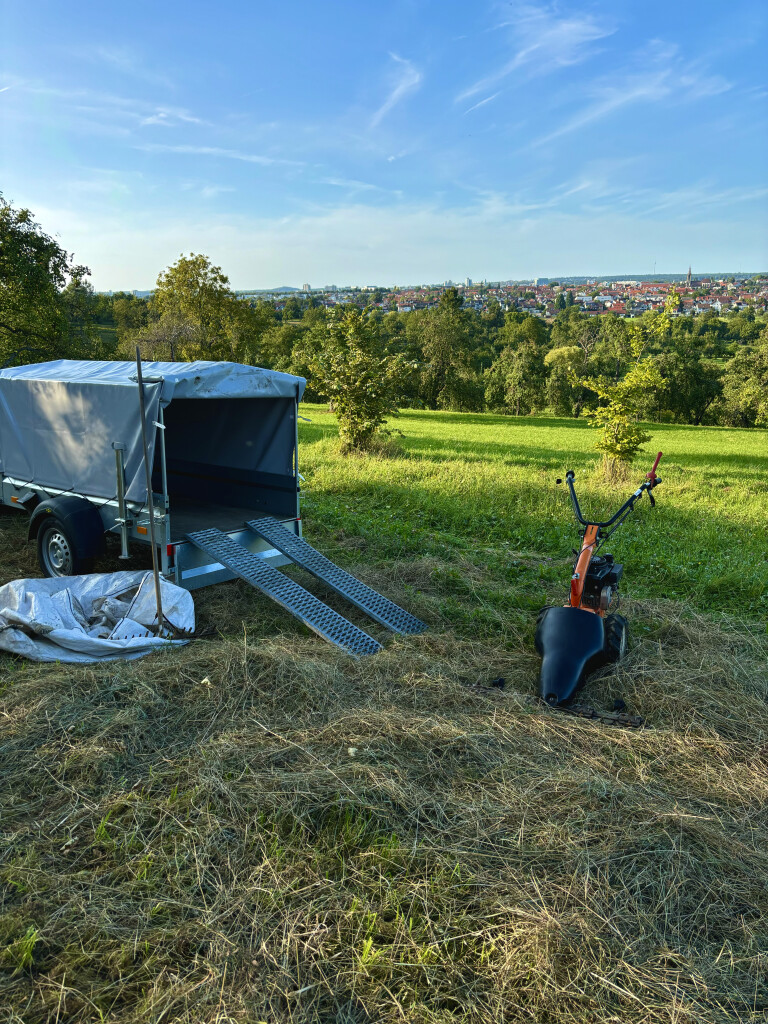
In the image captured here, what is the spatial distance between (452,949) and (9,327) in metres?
19.6

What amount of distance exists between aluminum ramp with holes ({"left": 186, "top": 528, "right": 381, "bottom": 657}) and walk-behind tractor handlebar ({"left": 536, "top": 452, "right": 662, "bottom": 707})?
4.79ft

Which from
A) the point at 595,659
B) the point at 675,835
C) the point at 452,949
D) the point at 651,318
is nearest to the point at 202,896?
the point at 452,949

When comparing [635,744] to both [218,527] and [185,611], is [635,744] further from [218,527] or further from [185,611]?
[218,527]

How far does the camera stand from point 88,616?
5.80m

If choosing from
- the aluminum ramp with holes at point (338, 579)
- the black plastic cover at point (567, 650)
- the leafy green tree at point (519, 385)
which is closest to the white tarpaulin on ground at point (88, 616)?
the aluminum ramp with holes at point (338, 579)

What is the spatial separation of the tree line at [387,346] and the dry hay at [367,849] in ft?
25.5

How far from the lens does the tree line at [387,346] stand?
16.7 m

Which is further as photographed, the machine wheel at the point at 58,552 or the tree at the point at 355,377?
the tree at the point at 355,377

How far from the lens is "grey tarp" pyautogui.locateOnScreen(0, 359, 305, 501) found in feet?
20.5

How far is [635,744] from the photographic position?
405cm

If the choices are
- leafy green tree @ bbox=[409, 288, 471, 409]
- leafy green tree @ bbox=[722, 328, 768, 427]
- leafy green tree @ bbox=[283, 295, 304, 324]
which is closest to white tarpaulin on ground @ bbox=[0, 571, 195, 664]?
leafy green tree @ bbox=[722, 328, 768, 427]

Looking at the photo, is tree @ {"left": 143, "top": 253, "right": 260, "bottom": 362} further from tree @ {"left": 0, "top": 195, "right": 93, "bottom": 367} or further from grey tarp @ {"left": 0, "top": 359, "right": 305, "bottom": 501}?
grey tarp @ {"left": 0, "top": 359, "right": 305, "bottom": 501}

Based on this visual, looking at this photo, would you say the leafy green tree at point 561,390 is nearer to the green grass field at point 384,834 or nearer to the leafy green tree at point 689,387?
the leafy green tree at point 689,387

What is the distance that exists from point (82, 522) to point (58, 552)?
1.78 ft
